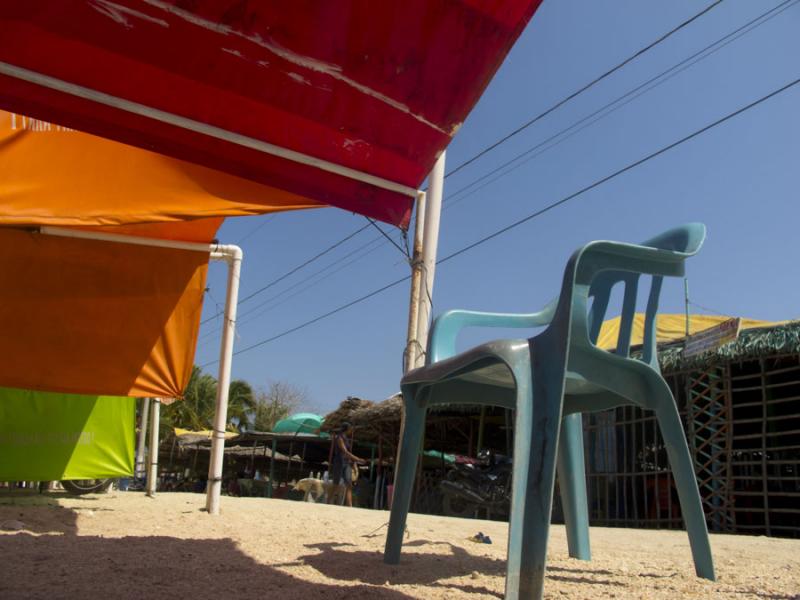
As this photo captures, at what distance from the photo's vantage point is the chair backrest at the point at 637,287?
2395 millimetres

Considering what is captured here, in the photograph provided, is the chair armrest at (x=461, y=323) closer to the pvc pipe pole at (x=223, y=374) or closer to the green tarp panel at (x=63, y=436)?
the pvc pipe pole at (x=223, y=374)

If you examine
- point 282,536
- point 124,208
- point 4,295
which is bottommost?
point 282,536

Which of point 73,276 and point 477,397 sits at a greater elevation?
point 73,276

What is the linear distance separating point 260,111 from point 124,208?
1723 mm

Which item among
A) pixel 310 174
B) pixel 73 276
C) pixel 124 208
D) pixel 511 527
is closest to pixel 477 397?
pixel 511 527

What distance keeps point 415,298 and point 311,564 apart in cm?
197

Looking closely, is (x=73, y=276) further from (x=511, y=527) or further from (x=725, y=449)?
(x=725, y=449)

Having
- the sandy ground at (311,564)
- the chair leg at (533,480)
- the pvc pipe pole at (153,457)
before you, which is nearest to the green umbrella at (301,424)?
the pvc pipe pole at (153,457)

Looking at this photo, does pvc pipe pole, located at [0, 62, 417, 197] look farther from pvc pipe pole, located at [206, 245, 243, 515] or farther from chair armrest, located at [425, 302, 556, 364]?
pvc pipe pole, located at [206, 245, 243, 515]

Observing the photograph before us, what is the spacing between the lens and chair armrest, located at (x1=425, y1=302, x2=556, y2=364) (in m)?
3.07

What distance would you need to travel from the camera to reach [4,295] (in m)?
5.22

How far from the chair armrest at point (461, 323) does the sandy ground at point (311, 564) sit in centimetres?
99

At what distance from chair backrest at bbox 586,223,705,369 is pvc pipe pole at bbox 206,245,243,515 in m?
3.32

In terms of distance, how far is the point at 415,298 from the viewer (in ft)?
14.3
